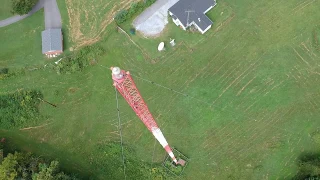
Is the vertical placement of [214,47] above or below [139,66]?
below

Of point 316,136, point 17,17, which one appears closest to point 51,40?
point 17,17

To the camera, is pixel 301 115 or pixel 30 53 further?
pixel 30 53

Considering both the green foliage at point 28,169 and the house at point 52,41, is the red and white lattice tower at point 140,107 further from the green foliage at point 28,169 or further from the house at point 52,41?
the green foliage at point 28,169

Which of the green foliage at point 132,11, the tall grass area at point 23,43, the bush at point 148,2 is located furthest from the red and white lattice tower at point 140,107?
the tall grass area at point 23,43

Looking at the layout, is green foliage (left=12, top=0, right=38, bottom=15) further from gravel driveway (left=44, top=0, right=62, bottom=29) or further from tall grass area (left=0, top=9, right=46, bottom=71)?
gravel driveway (left=44, top=0, right=62, bottom=29)

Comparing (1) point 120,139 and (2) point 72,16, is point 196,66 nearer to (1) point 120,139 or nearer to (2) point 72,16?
(1) point 120,139

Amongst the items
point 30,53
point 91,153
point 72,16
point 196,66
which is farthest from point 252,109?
point 30,53

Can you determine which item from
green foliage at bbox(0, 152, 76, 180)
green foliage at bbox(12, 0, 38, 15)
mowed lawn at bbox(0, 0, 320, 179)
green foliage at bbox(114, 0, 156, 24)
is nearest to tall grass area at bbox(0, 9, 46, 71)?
green foliage at bbox(12, 0, 38, 15)
